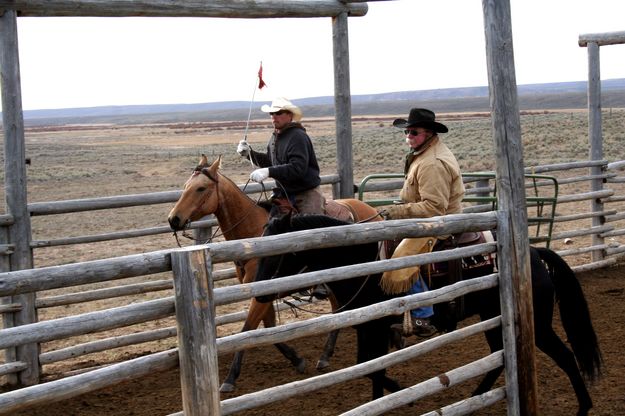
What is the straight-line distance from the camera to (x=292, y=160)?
8.02 m

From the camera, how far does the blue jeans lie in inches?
247

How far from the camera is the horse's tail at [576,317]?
6.55 meters

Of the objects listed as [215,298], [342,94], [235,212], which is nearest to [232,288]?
[215,298]

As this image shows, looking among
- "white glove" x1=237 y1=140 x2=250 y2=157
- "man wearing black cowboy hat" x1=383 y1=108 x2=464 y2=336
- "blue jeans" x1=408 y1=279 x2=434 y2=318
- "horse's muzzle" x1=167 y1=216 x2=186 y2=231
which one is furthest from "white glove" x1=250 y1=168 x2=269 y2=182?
"blue jeans" x1=408 y1=279 x2=434 y2=318

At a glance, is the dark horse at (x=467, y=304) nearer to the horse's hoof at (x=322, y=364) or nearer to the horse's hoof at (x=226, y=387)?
the horse's hoof at (x=226, y=387)

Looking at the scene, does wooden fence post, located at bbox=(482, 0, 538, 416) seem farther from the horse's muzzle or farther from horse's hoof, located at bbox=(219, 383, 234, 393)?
Result: the horse's muzzle

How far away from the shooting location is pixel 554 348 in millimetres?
6535

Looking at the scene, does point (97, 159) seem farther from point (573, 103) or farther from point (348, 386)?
point (573, 103)

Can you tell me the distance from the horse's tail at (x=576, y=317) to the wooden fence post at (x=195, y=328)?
3.20 meters

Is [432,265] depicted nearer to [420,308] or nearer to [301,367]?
[420,308]

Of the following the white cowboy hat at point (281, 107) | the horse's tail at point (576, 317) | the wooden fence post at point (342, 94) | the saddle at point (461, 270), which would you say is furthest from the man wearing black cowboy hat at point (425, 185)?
the wooden fence post at point (342, 94)

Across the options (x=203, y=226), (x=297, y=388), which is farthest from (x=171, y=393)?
(x=297, y=388)

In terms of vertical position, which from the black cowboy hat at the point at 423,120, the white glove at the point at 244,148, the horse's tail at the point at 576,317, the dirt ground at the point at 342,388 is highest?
the black cowboy hat at the point at 423,120

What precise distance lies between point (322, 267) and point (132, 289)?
2230mm
